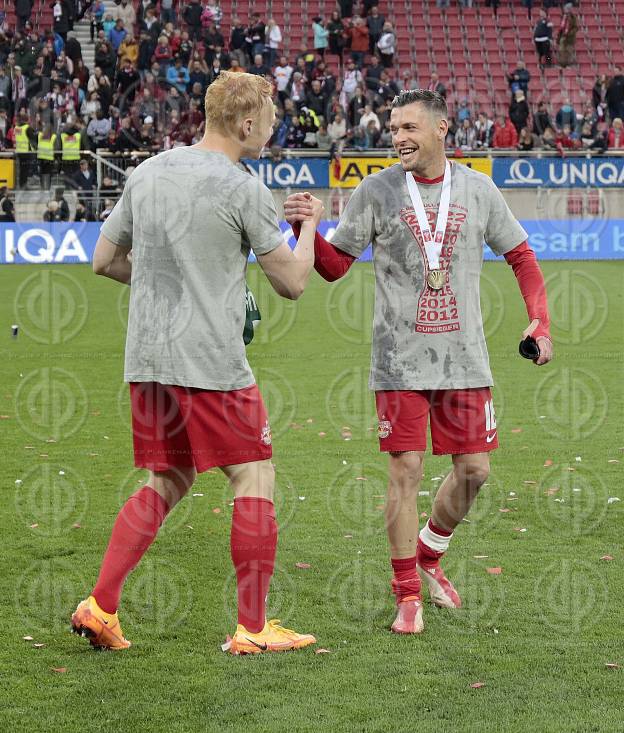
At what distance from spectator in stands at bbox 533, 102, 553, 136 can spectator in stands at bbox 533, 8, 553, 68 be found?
480 cm

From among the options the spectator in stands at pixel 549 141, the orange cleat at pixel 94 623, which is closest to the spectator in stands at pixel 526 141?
the spectator in stands at pixel 549 141

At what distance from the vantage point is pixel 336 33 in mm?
31203

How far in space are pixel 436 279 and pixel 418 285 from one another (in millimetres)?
78

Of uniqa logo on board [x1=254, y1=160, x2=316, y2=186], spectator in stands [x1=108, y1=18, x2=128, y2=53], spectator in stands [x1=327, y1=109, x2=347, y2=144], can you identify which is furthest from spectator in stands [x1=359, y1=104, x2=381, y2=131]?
spectator in stands [x1=108, y1=18, x2=128, y2=53]

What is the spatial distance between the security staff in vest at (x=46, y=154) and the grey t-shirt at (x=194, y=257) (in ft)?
70.1

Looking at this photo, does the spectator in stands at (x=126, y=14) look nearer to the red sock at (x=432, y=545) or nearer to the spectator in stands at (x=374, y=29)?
the spectator in stands at (x=374, y=29)

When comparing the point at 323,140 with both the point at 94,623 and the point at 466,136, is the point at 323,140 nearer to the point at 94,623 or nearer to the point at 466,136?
the point at 466,136

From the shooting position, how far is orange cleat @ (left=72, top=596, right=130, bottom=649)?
426 centimetres

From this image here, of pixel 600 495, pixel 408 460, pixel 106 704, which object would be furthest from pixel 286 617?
pixel 600 495

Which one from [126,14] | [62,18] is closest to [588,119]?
[126,14]

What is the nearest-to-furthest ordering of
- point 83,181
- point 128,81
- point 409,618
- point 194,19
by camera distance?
point 409,618
point 83,181
point 128,81
point 194,19

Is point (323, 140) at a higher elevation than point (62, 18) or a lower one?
lower

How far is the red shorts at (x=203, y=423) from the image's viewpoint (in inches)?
166

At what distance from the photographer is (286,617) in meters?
4.77
